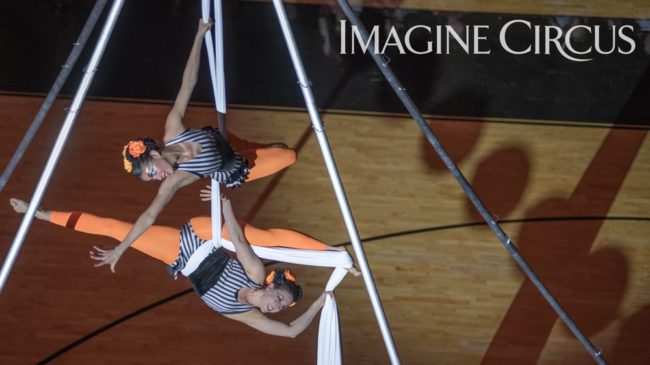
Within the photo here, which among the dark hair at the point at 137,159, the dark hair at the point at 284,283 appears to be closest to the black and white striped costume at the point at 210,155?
the dark hair at the point at 137,159

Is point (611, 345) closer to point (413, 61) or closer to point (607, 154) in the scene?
point (607, 154)

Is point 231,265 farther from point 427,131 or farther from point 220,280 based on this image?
point 427,131

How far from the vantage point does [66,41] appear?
9.20 metres

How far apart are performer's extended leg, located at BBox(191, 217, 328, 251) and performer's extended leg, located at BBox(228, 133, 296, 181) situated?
450 mm

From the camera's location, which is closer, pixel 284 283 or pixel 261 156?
pixel 284 283

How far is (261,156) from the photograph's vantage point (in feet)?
22.0

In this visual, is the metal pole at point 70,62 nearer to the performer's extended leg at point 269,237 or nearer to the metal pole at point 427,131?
the metal pole at point 427,131

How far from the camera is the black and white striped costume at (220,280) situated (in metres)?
6.16

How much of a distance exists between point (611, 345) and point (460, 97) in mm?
2682

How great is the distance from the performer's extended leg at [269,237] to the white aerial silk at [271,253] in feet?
0.35

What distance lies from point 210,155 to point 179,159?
0.64 feet

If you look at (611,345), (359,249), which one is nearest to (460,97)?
(611,345)

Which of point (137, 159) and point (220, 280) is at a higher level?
point (137, 159)

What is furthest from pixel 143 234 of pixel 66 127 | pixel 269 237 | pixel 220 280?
pixel 66 127
